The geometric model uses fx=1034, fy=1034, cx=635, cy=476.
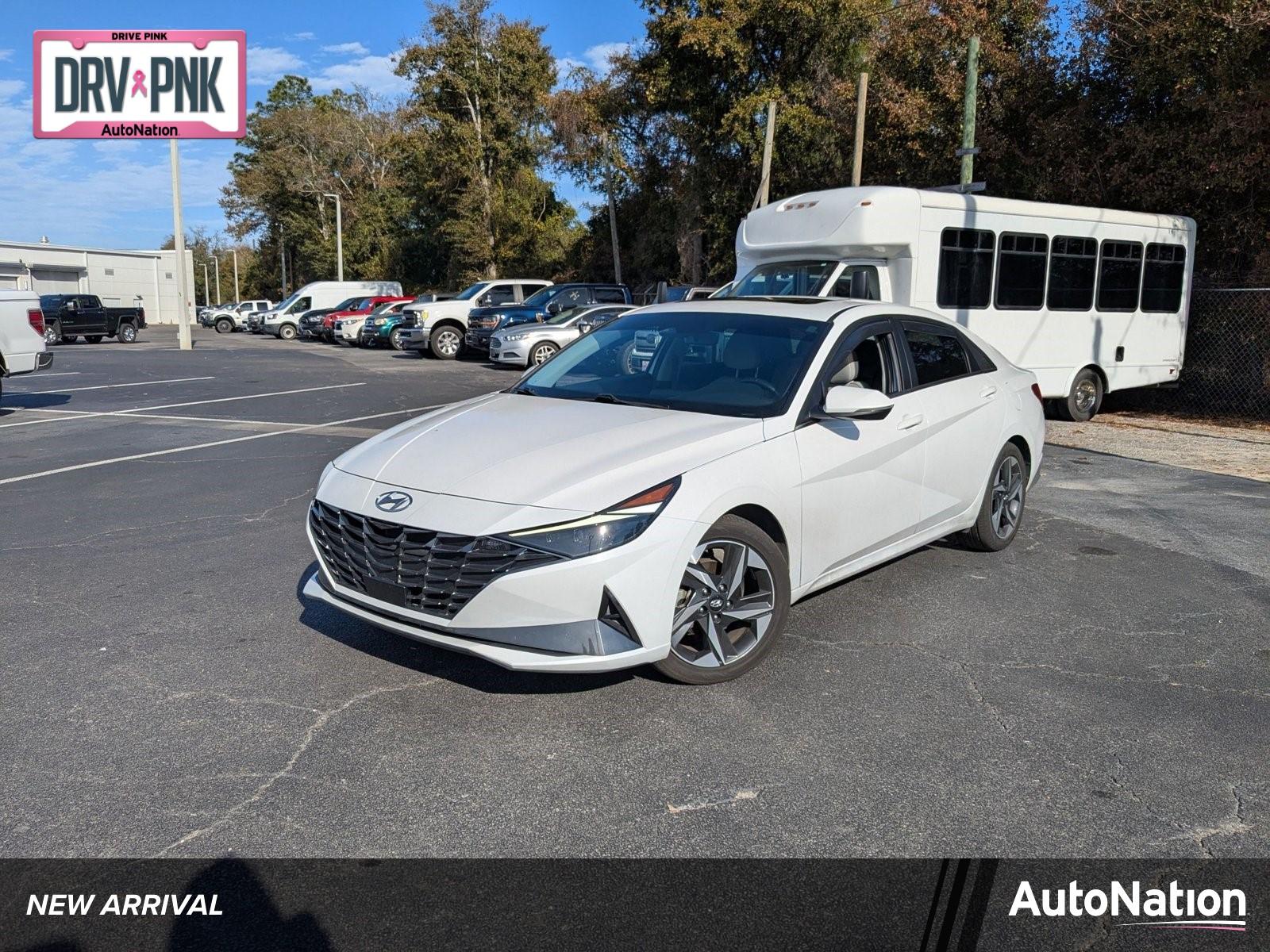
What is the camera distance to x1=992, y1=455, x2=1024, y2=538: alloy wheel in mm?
6422

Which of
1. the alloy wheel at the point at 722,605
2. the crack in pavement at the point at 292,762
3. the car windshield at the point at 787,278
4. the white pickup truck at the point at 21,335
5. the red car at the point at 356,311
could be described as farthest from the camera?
the red car at the point at 356,311

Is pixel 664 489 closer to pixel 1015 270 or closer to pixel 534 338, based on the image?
pixel 1015 270

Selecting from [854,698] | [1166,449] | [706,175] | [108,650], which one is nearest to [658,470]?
[854,698]

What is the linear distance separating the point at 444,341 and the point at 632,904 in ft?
76.5

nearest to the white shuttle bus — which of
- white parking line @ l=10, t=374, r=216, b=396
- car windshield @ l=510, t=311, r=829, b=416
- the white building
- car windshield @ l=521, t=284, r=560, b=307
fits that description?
→ car windshield @ l=510, t=311, r=829, b=416

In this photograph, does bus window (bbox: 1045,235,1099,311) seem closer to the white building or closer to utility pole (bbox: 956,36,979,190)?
Result: utility pole (bbox: 956,36,979,190)

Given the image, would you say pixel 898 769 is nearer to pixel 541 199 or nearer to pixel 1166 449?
pixel 1166 449

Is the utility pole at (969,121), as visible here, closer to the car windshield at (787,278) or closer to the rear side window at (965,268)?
the rear side window at (965,268)

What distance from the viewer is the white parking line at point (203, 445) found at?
29.7ft

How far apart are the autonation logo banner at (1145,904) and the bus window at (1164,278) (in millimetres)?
13293

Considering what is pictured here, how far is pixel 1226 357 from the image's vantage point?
51.3 ft

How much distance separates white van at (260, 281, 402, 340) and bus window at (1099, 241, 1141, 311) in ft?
113

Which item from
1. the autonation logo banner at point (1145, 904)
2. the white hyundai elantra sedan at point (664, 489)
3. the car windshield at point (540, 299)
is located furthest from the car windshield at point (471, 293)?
the autonation logo banner at point (1145, 904)

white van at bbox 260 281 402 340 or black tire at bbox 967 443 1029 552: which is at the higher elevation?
white van at bbox 260 281 402 340
